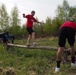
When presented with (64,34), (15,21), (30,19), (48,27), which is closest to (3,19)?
(15,21)

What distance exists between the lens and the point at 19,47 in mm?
12023

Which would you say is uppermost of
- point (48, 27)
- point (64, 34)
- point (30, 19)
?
point (30, 19)

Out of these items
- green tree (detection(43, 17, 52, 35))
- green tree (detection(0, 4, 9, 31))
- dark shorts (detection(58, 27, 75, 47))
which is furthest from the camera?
green tree (detection(43, 17, 52, 35))

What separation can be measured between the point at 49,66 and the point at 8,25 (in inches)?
1614

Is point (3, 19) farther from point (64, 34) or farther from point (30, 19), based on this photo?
point (64, 34)

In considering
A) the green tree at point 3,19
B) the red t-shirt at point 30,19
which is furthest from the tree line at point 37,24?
the red t-shirt at point 30,19

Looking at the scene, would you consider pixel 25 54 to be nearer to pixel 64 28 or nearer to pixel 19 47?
pixel 19 47

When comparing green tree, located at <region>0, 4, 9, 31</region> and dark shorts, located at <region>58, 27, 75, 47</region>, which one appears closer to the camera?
dark shorts, located at <region>58, 27, 75, 47</region>

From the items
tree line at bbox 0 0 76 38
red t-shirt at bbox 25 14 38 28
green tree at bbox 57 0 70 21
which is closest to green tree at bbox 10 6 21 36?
tree line at bbox 0 0 76 38

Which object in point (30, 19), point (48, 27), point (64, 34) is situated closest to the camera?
point (64, 34)

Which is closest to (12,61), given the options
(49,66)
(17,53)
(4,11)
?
(49,66)

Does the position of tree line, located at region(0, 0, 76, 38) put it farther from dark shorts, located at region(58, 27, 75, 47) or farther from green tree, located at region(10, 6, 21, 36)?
dark shorts, located at region(58, 27, 75, 47)

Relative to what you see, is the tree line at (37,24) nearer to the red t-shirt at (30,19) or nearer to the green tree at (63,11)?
the green tree at (63,11)

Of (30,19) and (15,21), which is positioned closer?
(30,19)
